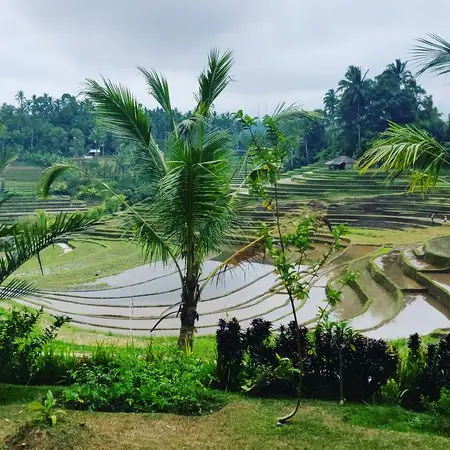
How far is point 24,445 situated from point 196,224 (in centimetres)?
364

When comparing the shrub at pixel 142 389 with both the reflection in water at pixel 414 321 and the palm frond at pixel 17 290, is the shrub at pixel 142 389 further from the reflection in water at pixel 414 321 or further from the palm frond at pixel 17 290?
the reflection in water at pixel 414 321

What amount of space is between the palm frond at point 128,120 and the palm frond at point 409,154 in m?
3.28

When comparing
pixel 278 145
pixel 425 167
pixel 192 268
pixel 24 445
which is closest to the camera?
pixel 24 445

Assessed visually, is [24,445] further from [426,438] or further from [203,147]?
[203,147]

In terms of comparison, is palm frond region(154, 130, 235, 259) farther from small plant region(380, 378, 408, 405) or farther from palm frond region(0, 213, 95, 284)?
small plant region(380, 378, 408, 405)

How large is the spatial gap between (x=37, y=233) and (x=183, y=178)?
1.81 meters

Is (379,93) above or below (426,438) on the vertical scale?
above

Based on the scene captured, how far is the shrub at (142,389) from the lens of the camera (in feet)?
15.8

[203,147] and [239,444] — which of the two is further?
[203,147]

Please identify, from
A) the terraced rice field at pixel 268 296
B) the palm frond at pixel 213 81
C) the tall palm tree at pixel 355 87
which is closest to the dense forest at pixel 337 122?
the tall palm tree at pixel 355 87

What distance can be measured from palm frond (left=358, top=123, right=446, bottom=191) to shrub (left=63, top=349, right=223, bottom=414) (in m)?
2.72

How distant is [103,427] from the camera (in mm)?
4211

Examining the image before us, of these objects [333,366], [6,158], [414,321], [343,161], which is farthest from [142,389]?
[343,161]

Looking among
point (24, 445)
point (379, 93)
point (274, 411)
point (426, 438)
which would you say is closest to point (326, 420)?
point (274, 411)
